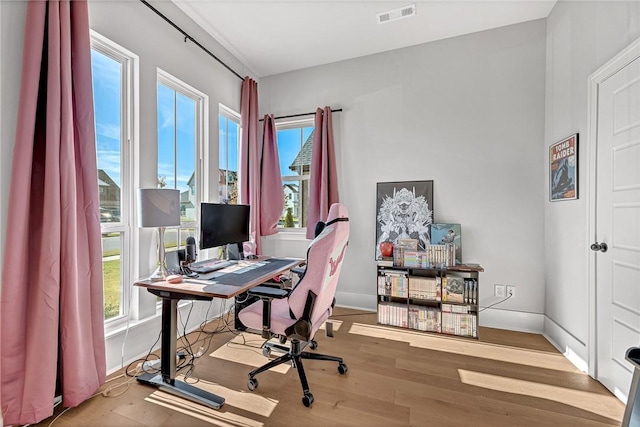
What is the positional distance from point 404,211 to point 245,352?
2.11 metres

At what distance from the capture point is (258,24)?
2.66m

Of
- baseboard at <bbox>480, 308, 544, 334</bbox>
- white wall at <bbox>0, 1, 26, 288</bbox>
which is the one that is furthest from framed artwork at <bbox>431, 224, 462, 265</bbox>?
white wall at <bbox>0, 1, 26, 288</bbox>

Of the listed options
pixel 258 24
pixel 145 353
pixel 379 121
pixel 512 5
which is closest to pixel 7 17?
pixel 258 24

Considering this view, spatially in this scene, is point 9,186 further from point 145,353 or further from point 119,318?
point 145,353

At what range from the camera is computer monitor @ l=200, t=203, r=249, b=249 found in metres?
2.14

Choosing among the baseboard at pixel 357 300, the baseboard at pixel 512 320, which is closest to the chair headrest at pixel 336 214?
the baseboard at pixel 357 300

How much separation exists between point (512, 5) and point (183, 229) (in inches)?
144

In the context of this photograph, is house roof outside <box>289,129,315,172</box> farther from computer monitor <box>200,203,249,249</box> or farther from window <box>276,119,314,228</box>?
computer monitor <box>200,203,249,249</box>

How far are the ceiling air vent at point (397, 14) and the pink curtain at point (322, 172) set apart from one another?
103cm

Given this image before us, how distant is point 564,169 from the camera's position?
2277mm

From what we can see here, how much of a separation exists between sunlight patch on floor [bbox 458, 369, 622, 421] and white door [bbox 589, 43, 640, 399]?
0.14 meters

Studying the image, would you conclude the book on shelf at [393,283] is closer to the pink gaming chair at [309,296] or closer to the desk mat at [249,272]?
the desk mat at [249,272]

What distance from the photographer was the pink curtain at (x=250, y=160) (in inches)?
126

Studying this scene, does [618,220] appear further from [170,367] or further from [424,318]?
A: [170,367]
